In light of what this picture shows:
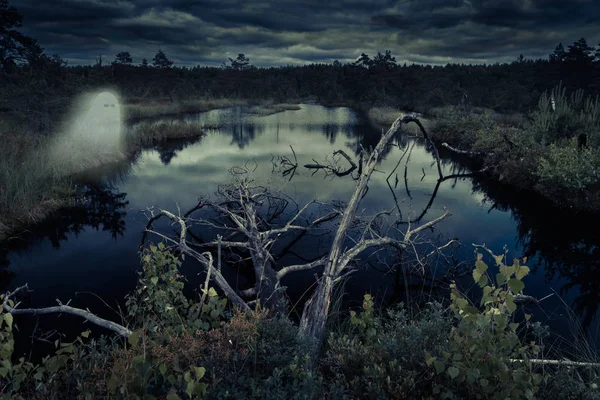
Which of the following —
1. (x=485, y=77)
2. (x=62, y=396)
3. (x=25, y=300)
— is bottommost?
(x=25, y=300)

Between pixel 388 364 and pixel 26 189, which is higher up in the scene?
pixel 388 364

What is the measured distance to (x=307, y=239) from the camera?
1086cm

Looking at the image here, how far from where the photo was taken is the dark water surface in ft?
26.8

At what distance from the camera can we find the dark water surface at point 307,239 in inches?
322

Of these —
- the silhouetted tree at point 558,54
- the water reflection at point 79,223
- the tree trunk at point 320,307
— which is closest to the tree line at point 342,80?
the silhouetted tree at point 558,54

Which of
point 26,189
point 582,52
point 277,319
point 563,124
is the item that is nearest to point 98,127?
point 26,189

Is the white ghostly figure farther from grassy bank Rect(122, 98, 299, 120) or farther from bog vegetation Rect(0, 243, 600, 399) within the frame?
bog vegetation Rect(0, 243, 600, 399)

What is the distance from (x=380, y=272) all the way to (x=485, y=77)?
65515 mm

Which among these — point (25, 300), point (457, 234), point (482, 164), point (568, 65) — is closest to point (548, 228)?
point (457, 234)

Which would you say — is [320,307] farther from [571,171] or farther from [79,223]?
[571,171]

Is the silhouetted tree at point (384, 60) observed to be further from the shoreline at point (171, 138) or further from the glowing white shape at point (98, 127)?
the glowing white shape at point (98, 127)

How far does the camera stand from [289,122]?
3694cm

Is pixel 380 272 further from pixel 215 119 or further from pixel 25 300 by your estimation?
pixel 215 119

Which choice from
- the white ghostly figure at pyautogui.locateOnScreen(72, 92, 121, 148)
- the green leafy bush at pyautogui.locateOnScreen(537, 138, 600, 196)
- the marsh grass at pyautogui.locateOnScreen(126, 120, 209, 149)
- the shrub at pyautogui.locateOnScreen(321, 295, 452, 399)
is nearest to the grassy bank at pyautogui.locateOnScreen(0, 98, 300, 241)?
the marsh grass at pyautogui.locateOnScreen(126, 120, 209, 149)
